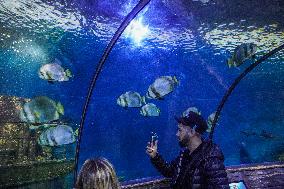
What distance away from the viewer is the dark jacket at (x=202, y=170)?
3.88m

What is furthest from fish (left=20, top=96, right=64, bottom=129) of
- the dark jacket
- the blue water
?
the blue water

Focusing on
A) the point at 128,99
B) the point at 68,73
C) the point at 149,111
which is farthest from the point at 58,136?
the point at 149,111

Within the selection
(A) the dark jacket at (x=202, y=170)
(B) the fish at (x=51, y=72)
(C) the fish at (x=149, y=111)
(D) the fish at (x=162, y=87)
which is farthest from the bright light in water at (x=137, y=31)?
(A) the dark jacket at (x=202, y=170)

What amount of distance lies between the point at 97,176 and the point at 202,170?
7.88 feet

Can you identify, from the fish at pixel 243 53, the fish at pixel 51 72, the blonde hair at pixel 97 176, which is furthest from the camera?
the fish at pixel 51 72

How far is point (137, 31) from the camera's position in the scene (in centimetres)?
1520

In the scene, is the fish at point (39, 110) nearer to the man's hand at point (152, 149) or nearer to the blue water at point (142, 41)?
the man's hand at point (152, 149)

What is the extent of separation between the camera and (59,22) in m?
13.5

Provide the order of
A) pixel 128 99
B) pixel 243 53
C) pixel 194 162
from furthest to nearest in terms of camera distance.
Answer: pixel 128 99
pixel 243 53
pixel 194 162

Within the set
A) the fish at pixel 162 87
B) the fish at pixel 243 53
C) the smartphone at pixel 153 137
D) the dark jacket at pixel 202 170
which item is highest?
the fish at pixel 243 53

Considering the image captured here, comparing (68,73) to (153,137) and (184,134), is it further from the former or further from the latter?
(184,134)

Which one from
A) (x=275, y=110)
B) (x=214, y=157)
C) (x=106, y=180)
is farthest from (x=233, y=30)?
(x=275, y=110)

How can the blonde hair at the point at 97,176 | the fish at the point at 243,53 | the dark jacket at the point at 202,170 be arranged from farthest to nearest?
the fish at the point at 243,53, the dark jacket at the point at 202,170, the blonde hair at the point at 97,176

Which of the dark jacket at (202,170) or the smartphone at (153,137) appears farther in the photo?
the smartphone at (153,137)
